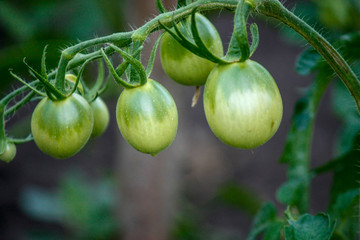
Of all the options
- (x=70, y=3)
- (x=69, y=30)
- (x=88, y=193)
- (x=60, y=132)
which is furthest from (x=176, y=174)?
(x=60, y=132)

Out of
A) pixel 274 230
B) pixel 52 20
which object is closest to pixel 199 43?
pixel 274 230

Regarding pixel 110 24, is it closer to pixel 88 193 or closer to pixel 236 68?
pixel 88 193

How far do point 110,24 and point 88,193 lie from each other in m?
1.11

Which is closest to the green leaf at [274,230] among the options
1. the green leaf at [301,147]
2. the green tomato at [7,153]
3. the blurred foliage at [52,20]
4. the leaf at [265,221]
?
the leaf at [265,221]

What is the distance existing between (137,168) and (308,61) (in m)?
1.48

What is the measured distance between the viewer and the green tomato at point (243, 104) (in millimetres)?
654

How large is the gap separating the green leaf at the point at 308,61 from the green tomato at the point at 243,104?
37 cm

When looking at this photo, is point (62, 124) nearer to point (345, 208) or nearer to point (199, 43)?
point (199, 43)

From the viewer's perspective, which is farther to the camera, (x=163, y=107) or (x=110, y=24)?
(x=110, y=24)

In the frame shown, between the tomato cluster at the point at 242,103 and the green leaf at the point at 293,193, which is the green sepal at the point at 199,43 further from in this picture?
the green leaf at the point at 293,193

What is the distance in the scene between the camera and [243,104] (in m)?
0.65

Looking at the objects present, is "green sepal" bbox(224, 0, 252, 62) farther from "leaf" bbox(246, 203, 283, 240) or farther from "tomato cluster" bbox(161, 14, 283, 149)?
"leaf" bbox(246, 203, 283, 240)

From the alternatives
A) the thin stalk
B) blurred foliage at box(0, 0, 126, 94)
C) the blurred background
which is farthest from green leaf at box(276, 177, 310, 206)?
blurred foliage at box(0, 0, 126, 94)

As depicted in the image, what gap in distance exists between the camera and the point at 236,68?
664 millimetres
